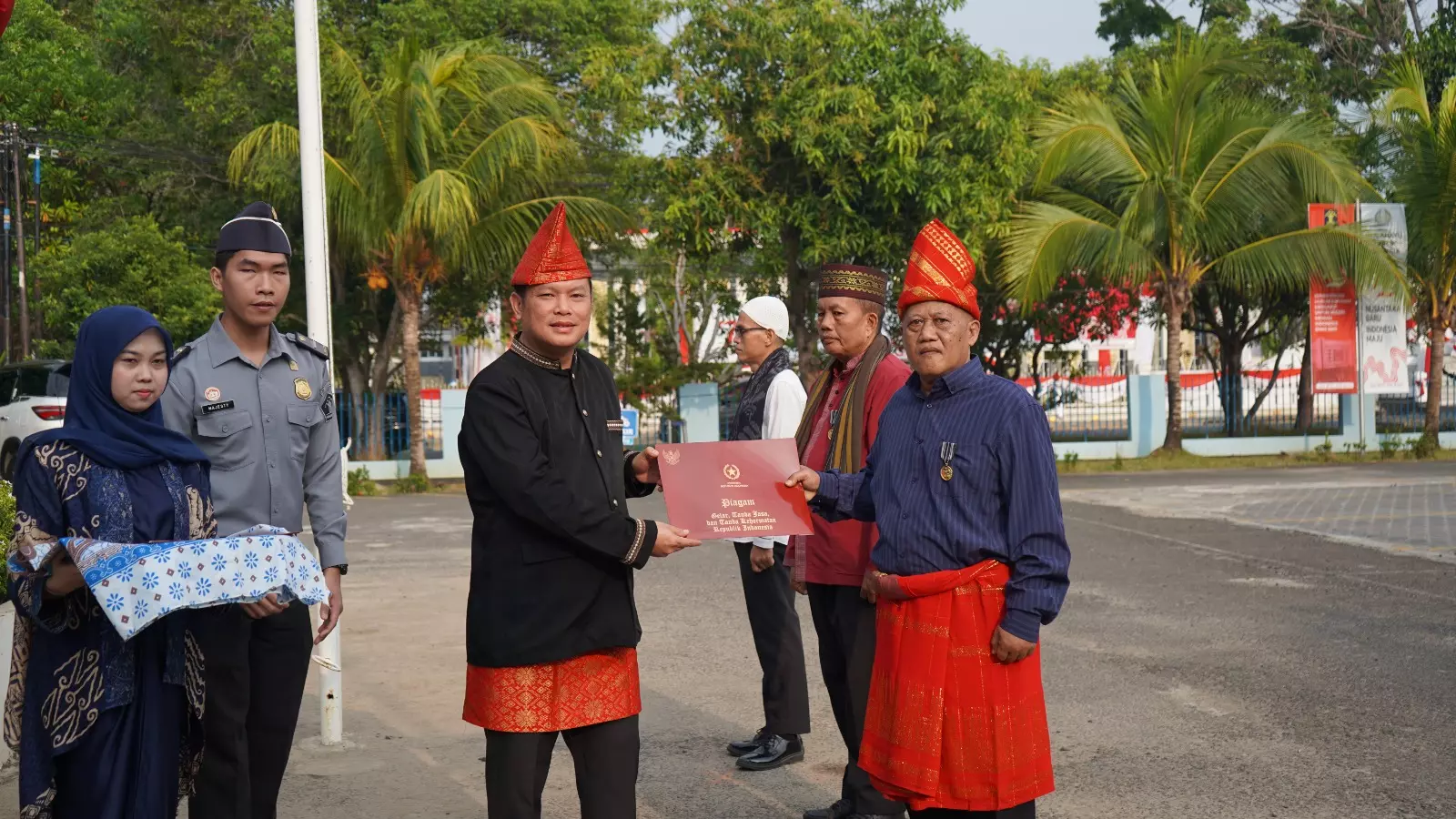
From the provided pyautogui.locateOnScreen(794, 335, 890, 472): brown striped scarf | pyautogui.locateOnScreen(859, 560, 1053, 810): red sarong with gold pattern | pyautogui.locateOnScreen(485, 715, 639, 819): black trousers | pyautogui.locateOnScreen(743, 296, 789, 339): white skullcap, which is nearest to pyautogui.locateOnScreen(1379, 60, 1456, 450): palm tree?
pyautogui.locateOnScreen(743, 296, 789, 339): white skullcap

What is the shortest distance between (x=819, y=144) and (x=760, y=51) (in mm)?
1751

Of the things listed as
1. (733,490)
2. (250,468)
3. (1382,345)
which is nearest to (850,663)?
(733,490)

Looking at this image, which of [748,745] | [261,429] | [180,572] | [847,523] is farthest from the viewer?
[748,745]

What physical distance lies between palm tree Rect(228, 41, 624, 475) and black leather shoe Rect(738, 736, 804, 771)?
1316 centimetres

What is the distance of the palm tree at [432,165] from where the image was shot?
1817 cm

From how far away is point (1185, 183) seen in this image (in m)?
21.0

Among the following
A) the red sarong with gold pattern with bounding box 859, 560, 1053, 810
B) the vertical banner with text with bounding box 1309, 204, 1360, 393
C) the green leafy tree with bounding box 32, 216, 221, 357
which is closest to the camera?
the red sarong with gold pattern with bounding box 859, 560, 1053, 810

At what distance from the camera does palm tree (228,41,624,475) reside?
1817 cm

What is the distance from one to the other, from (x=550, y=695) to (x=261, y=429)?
3.85 ft

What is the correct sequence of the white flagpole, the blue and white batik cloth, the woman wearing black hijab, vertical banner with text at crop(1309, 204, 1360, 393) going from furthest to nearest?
1. vertical banner with text at crop(1309, 204, 1360, 393)
2. the white flagpole
3. the woman wearing black hijab
4. the blue and white batik cloth

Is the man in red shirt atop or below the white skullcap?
below

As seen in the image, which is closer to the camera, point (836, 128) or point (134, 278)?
point (836, 128)

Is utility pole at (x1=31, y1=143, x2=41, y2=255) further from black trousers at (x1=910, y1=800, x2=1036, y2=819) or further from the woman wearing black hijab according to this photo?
black trousers at (x1=910, y1=800, x2=1036, y2=819)

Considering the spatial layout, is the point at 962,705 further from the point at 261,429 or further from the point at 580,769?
the point at 261,429
